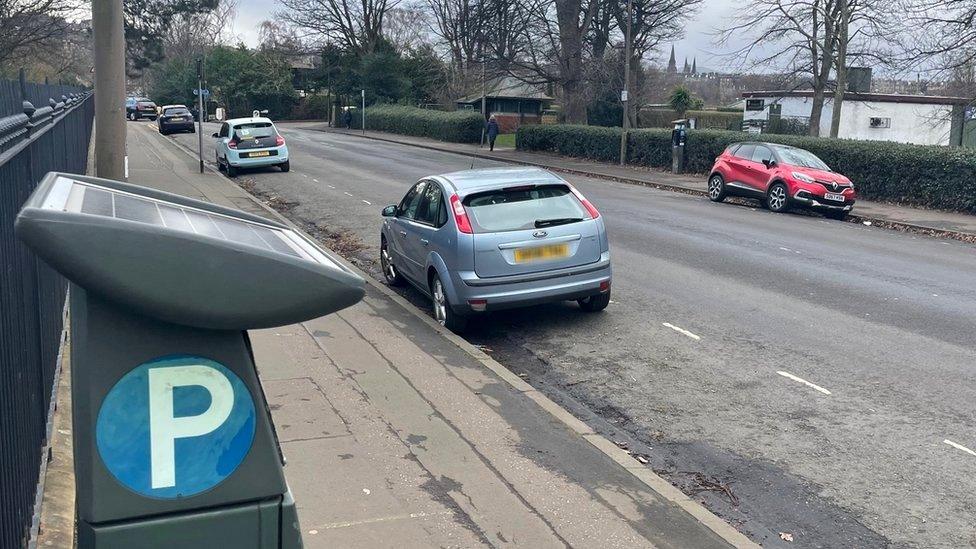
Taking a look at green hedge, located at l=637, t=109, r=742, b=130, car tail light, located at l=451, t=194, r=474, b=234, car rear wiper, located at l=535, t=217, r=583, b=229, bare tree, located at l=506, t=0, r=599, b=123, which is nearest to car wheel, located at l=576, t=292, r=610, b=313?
car rear wiper, located at l=535, t=217, r=583, b=229

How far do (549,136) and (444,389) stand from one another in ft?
108

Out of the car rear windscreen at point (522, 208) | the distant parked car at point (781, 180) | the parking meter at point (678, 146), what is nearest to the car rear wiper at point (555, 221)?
the car rear windscreen at point (522, 208)

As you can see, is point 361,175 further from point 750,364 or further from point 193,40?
point 193,40

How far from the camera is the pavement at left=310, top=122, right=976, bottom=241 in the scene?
1856 centimetres

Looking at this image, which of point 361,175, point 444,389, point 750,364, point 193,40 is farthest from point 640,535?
point 193,40

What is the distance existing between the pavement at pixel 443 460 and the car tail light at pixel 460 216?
3.79 feet

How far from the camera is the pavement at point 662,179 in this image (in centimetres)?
1856

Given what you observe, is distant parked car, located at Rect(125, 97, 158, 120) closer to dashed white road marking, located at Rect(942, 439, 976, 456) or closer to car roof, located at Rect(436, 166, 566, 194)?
car roof, located at Rect(436, 166, 566, 194)

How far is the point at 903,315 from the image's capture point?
393 inches

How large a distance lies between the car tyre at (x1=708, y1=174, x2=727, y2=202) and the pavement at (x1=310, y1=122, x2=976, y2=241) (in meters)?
1.73

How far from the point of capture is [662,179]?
2780cm

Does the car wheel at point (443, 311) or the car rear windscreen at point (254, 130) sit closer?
the car wheel at point (443, 311)

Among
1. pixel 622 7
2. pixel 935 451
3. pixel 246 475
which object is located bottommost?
pixel 935 451

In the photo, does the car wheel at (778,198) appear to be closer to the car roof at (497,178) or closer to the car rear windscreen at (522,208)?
the car roof at (497,178)
